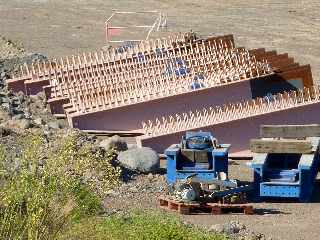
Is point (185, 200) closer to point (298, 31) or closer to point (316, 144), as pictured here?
point (316, 144)

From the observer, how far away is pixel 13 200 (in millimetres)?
8516

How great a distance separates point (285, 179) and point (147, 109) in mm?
Answer: 5327

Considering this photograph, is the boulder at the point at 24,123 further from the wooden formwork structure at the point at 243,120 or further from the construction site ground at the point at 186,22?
the construction site ground at the point at 186,22

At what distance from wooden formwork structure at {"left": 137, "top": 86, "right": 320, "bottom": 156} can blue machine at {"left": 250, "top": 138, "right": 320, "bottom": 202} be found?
2.89 meters

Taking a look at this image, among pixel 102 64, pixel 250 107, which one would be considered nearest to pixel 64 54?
pixel 102 64

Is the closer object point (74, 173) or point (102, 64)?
point (74, 173)

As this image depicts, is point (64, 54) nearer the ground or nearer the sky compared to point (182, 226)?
nearer the sky

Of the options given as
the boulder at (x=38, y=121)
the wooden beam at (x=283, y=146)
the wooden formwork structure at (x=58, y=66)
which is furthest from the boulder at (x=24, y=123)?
the wooden beam at (x=283, y=146)

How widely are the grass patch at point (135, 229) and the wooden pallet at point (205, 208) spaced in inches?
46.1

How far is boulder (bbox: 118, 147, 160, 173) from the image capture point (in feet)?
48.5

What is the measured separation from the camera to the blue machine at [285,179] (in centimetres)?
1363

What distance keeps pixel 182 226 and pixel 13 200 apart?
10.4 ft

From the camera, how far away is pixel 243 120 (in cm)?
1709

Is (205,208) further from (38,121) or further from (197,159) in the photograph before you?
(38,121)
